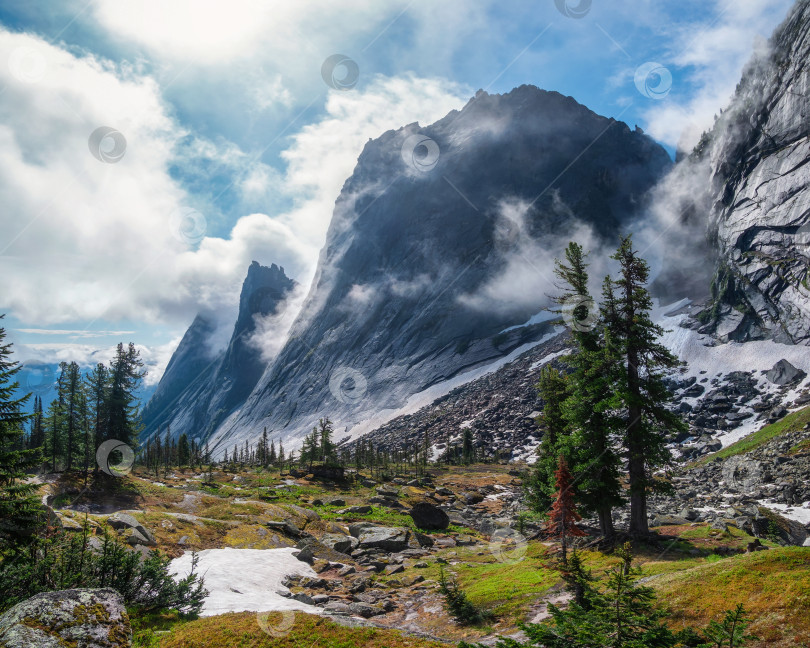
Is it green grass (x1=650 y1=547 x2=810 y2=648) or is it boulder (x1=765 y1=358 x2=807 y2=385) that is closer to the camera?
green grass (x1=650 y1=547 x2=810 y2=648)

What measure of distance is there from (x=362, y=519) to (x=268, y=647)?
32113 millimetres

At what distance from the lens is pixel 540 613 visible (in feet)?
54.6

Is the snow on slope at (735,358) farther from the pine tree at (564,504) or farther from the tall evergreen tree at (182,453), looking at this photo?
the tall evergreen tree at (182,453)

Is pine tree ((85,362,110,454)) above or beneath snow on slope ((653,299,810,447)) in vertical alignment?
beneath

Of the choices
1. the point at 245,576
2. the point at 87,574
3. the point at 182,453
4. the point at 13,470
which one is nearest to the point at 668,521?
the point at 245,576

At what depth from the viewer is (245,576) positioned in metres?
23.0

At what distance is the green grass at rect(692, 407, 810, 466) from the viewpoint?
62.2m

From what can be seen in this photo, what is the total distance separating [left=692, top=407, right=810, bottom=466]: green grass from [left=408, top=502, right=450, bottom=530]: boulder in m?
49.5

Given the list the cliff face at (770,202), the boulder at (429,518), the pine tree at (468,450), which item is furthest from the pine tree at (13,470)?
the cliff face at (770,202)

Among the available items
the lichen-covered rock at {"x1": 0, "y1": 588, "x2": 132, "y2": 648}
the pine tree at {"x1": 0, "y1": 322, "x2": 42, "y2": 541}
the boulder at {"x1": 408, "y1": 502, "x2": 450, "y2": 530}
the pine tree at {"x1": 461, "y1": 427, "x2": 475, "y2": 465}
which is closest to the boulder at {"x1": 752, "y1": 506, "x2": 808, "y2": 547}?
the boulder at {"x1": 408, "y1": 502, "x2": 450, "y2": 530}

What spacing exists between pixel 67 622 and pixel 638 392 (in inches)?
1024

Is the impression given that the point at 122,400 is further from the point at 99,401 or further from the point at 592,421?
the point at 592,421

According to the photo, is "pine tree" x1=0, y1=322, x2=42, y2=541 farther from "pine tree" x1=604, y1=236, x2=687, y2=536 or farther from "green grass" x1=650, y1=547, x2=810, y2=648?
"pine tree" x1=604, y1=236, x2=687, y2=536

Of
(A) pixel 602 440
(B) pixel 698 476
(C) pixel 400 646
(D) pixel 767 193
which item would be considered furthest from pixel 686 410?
(C) pixel 400 646
